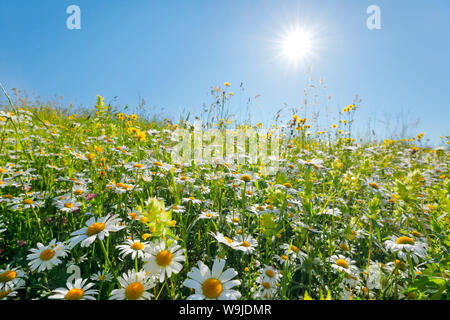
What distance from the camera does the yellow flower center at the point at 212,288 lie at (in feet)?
2.77

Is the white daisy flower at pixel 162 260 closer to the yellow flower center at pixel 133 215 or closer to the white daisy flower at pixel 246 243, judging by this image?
the white daisy flower at pixel 246 243

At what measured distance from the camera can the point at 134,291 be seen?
0.89 meters

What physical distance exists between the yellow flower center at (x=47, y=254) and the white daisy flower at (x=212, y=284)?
809mm

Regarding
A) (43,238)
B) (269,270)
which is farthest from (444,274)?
(43,238)

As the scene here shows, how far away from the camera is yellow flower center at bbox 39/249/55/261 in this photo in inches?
Result: 44.1

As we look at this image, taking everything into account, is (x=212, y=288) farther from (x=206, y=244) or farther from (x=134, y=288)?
(x=206, y=244)

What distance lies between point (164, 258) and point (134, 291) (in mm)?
181

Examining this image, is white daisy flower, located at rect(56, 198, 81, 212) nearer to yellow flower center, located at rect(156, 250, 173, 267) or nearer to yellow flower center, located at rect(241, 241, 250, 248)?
yellow flower center, located at rect(156, 250, 173, 267)

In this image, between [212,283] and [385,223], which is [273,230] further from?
[385,223]

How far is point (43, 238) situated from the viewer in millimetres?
1334

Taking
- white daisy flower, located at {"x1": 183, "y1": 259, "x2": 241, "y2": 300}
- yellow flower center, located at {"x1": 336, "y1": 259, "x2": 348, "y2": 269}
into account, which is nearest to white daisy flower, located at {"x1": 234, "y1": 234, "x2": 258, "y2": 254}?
white daisy flower, located at {"x1": 183, "y1": 259, "x2": 241, "y2": 300}

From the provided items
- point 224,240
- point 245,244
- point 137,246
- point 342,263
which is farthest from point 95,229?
point 342,263

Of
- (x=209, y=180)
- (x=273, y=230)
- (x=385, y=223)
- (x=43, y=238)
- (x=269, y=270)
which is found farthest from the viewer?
(x=209, y=180)
